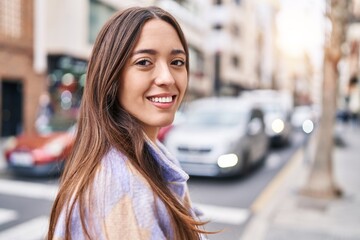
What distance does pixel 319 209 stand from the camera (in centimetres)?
611

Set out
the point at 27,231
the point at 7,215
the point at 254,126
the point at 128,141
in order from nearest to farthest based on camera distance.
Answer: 1. the point at 128,141
2. the point at 27,231
3. the point at 7,215
4. the point at 254,126

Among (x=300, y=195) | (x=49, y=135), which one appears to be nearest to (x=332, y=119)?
(x=300, y=195)

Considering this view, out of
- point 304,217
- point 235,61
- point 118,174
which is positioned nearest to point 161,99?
point 118,174

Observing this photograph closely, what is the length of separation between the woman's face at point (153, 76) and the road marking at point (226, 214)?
15.2 feet

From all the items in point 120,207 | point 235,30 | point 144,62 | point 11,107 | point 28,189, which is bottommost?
point 28,189

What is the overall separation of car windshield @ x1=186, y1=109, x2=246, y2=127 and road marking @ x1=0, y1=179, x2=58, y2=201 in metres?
3.63

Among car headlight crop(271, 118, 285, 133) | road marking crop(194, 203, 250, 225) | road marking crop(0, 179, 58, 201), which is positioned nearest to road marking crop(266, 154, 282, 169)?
car headlight crop(271, 118, 285, 133)

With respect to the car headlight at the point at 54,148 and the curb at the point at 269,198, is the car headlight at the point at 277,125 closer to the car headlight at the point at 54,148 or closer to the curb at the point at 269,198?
the curb at the point at 269,198

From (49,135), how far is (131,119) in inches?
330

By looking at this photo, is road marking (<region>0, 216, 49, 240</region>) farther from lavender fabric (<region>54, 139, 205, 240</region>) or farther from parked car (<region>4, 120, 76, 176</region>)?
lavender fabric (<region>54, 139, 205, 240</region>)

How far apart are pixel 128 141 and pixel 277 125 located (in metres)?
13.6

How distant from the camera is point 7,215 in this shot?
584 cm

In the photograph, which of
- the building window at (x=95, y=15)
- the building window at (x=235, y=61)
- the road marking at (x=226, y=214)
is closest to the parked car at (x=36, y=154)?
the road marking at (x=226, y=214)

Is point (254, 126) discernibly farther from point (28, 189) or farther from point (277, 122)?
point (28, 189)
